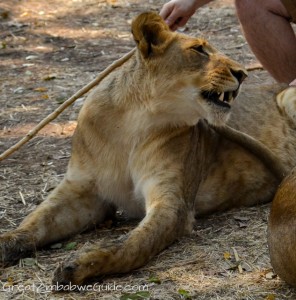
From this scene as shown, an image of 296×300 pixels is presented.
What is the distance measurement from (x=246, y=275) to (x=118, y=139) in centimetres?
109

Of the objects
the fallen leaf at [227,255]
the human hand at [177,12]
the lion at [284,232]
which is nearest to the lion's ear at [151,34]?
the human hand at [177,12]

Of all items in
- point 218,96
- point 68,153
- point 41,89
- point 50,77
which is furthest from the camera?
point 50,77

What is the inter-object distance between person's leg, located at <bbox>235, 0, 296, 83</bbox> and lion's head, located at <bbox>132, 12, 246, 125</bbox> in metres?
1.79

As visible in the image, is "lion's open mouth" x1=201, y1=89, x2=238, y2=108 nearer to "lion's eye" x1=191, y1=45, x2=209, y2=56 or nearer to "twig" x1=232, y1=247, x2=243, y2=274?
"lion's eye" x1=191, y1=45, x2=209, y2=56

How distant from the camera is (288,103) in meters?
5.56

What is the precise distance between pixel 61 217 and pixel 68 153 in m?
1.48

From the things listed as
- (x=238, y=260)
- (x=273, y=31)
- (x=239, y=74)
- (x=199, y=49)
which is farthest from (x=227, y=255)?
(x=273, y=31)

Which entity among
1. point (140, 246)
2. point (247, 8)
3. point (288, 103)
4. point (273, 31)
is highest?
point (247, 8)

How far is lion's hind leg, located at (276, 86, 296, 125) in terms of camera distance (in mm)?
5535

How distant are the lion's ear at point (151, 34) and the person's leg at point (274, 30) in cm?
183

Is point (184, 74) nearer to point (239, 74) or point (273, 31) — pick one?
point (239, 74)

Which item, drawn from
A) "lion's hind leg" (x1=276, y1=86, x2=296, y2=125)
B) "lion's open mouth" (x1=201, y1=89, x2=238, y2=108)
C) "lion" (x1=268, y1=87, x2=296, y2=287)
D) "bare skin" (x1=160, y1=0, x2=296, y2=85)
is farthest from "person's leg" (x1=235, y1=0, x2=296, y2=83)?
"lion" (x1=268, y1=87, x2=296, y2=287)

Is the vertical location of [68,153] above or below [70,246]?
below

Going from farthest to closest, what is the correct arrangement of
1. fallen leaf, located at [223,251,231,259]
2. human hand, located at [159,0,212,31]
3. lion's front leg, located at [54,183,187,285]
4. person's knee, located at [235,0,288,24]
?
person's knee, located at [235,0,288,24]
human hand, located at [159,0,212,31]
fallen leaf, located at [223,251,231,259]
lion's front leg, located at [54,183,187,285]
